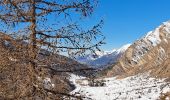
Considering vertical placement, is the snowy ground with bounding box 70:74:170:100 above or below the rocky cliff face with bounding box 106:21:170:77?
below

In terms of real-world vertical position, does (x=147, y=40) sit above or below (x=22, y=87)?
above

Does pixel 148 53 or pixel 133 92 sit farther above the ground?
pixel 148 53

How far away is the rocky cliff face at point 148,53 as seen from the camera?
93.5 meters

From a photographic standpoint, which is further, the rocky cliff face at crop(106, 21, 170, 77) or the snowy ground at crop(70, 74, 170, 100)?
the rocky cliff face at crop(106, 21, 170, 77)

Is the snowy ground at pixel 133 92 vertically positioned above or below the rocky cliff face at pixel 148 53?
below

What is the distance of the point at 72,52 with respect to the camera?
1245cm

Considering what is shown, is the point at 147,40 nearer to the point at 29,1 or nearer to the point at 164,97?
the point at 164,97

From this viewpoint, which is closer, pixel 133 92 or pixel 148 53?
pixel 133 92

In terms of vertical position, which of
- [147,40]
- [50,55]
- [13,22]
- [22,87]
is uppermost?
[147,40]

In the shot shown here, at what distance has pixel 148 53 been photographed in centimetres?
10425

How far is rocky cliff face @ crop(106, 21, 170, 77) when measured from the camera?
93.5 m

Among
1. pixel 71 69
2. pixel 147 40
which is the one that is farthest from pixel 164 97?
pixel 147 40

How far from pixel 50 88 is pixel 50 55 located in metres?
0.88

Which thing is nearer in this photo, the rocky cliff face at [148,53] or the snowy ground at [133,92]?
the snowy ground at [133,92]
